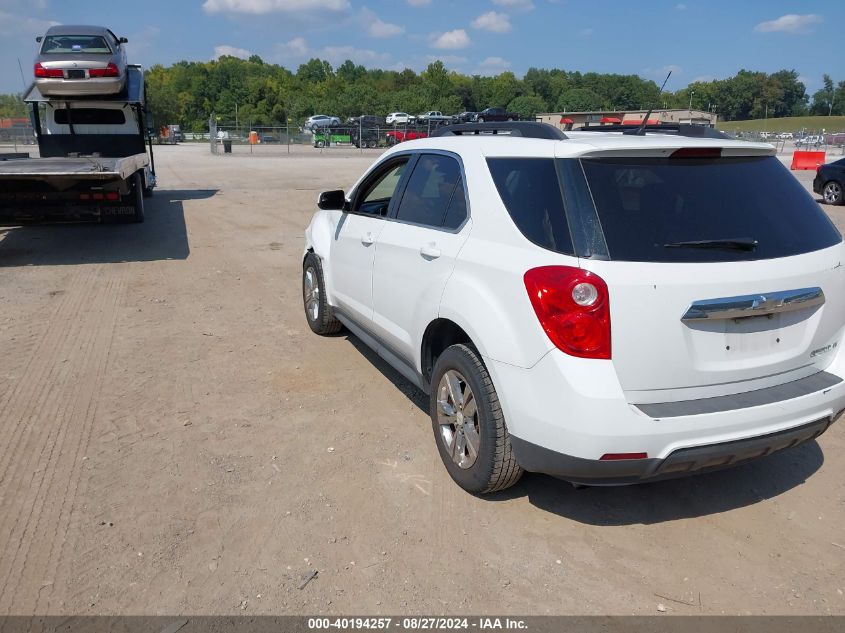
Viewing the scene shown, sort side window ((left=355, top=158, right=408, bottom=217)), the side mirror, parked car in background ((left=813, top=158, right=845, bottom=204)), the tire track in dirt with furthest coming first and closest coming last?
1. parked car in background ((left=813, top=158, right=845, bottom=204))
2. the side mirror
3. side window ((left=355, top=158, right=408, bottom=217))
4. the tire track in dirt

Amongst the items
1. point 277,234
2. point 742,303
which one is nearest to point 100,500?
point 742,303

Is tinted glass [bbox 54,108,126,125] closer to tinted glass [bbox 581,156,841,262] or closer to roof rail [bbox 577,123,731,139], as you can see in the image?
roof rail [bbox 577,123,731,139]

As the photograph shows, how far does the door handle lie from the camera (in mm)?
3604

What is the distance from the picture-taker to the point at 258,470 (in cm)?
373

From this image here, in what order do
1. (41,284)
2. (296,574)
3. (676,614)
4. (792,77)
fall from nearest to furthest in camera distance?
(676,614), (296,574), (41,284), (792,77)

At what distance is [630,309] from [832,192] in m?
17.6

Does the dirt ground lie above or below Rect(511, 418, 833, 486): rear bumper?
→ below

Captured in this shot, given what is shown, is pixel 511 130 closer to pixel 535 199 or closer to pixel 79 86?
pixel 535 199

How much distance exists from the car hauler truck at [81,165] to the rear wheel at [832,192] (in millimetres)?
16450

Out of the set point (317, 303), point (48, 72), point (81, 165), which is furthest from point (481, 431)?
point (48, 72)

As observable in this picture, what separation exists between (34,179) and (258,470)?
7.05 metres

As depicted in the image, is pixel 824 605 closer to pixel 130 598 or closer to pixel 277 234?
pixel 130 598

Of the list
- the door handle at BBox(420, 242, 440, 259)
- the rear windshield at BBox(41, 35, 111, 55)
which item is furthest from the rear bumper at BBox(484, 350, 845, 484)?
the rear windshield at BBox(41, 35, 111, 55)

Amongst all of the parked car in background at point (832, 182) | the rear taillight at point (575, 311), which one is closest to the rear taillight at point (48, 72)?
the rear taillight at point (575, 311)
